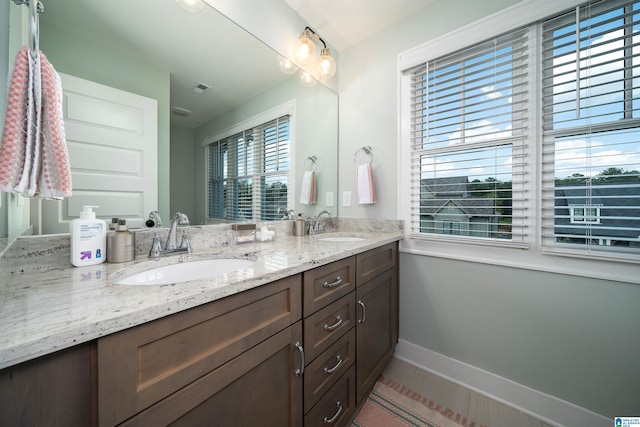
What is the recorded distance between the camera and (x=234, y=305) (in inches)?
25.1

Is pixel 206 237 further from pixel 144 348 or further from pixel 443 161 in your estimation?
pixel 443 161

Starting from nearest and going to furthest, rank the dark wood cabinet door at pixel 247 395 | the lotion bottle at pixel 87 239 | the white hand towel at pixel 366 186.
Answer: the dark wood cabinet door at pixel 247 395
the lotion bottle at pixel 87 239
the white hand towel at pixel 366 186

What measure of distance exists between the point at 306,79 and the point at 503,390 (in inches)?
94.2

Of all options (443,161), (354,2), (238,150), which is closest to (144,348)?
(238,150)

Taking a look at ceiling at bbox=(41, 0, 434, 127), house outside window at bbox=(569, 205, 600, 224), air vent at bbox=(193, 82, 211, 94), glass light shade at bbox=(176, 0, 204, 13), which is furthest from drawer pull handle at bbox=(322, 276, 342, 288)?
glass light shade at bbox=(176, 0, 204, 13)

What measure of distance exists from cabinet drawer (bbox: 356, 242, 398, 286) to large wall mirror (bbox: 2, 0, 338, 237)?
83 centimetres

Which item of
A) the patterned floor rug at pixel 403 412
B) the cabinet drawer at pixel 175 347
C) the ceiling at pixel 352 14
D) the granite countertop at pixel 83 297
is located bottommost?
the patterned floor rug at pixel 403 412

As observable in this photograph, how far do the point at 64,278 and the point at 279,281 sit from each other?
606 millimetres

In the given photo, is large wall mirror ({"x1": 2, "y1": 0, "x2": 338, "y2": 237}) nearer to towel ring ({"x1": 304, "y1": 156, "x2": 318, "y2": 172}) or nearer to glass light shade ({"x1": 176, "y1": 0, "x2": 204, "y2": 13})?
glass light shade ({"x1": 176, "y1": 0, "x2": 204, "y2": 13})

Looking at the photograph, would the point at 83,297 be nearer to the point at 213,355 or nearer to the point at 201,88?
the point at 213,355

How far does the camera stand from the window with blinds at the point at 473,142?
4.36 feet

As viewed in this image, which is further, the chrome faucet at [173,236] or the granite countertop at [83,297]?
the chrome faucet at [173,236]

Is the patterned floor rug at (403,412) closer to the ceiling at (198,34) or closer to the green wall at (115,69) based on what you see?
the green wall at (115,69)

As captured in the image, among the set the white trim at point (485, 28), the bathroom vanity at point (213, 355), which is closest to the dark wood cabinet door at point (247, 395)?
the bathroom vanity at point (213, 355)
